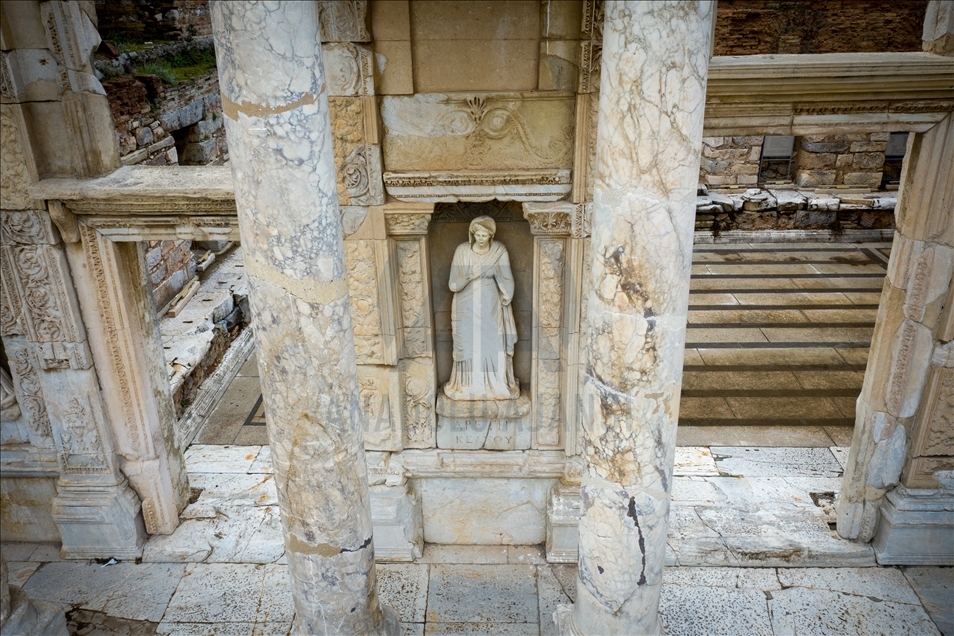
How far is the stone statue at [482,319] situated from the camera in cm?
458

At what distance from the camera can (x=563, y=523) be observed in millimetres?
5035

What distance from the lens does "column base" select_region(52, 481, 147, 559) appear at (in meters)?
5.21

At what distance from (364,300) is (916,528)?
404cm

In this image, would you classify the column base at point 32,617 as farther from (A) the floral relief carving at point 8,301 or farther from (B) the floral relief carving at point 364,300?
(B) the floral relief carving at point 364,300

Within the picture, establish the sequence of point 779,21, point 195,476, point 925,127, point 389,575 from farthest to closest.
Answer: point 779,21, point 195,476, point 389,575, point 925,127

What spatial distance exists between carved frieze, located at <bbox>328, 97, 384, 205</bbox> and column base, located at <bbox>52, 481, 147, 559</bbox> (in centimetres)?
282

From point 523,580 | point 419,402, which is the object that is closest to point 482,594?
point 523,580

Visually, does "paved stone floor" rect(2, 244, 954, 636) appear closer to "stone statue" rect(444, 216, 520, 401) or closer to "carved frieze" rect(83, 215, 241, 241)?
"stone statue" rect(444, 216, 520, 401)

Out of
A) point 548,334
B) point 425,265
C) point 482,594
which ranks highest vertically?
point 425,265

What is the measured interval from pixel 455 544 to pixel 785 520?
246 centimetres

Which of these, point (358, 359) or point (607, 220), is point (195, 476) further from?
point (607, 220)

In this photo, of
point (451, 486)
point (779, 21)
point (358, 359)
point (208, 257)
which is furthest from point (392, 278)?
point (779, 21)

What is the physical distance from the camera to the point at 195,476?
6.18m

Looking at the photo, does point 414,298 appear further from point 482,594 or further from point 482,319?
point 482,594
